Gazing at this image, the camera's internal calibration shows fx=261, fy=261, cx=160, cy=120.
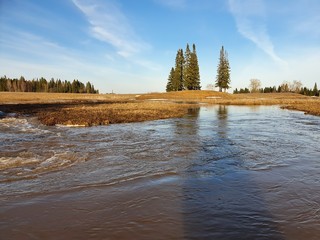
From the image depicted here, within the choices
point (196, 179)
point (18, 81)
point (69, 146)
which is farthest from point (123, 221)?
point (18, 81)

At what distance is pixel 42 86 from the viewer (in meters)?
140

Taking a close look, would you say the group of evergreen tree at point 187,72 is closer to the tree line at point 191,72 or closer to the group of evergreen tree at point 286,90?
the tree line at point 191,72

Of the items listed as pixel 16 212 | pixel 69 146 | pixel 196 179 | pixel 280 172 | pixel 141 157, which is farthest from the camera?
pixel 69 146

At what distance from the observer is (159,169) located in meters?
8.66

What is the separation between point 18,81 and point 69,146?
143 meters

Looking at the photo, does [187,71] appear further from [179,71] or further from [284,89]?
[284,89]

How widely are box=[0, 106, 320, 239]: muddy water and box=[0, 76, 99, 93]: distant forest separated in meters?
133

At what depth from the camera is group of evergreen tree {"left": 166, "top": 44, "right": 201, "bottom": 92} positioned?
8150 cm

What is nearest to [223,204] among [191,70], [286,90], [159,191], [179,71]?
[159,191]

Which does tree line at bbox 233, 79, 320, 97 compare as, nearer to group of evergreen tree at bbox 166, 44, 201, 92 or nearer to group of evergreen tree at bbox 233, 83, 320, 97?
group of evergreen tree at bbox 233, 83, 320, 97

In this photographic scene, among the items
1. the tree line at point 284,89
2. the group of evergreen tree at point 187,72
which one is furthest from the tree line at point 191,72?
the tree line at point 284,89

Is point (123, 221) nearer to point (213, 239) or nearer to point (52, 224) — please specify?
point (52, 224)

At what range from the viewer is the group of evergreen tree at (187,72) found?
3209 inches

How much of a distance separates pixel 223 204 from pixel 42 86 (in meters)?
150
